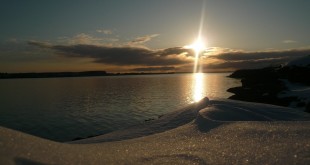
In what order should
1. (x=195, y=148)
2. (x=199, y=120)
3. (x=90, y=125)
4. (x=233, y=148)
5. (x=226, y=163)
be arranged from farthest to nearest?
(x=90, y=125), (x=199, y=120), (x=195, y=148), (x=233, y=148), (x=226, y=163)

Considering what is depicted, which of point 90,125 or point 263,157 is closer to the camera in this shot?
point 263,157

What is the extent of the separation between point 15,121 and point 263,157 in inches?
1587

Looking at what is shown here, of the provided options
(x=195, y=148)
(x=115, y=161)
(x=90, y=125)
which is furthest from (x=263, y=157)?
(x=90, y=125)

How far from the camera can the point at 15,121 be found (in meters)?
37.8

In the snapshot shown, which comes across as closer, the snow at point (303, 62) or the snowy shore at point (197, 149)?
the snowy shore at point (197, 149)

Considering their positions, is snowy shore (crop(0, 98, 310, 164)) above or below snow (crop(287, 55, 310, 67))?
below

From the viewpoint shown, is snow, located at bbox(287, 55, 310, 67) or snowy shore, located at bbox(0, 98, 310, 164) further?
snow, located at bbox(287, 55, 310, 67)

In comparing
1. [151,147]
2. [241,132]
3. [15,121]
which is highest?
[241,132]

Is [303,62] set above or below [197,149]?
above

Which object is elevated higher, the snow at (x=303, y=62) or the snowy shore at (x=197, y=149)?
the snow at (x=303, y=62)

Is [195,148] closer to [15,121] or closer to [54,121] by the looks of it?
[54,121]

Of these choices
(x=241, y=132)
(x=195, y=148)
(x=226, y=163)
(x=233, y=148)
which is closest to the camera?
(x=226, y=163)

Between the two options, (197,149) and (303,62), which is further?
(303,62)

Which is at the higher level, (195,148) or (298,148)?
(298,148)
